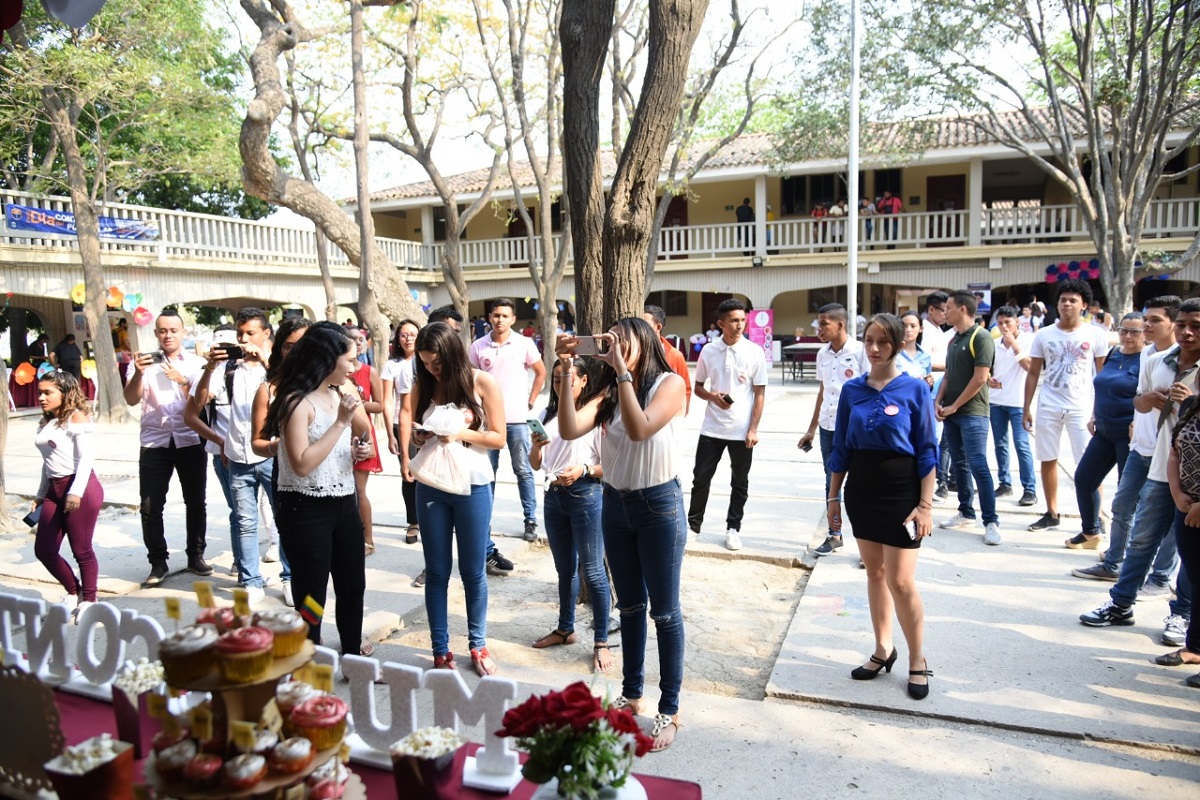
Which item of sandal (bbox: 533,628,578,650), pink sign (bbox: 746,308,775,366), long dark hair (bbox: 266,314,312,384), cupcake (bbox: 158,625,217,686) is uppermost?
pink sign (bbox: 746,308,775,366)

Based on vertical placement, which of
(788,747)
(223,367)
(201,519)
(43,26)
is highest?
(43,26)

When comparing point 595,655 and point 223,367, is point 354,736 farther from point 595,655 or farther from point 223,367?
point 223,367

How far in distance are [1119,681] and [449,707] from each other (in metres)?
3.24

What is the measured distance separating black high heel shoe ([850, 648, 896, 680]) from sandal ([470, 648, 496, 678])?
67.8 inches

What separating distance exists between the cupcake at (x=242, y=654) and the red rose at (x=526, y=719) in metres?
0.56

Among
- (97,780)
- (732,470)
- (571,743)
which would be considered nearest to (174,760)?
(97,780)

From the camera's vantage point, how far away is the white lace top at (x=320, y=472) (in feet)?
11.1

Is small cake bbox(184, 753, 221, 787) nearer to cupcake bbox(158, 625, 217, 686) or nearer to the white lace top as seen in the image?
cupcake bbox(158, 625, 217, 686)

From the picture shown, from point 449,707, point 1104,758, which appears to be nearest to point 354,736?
point 449,707

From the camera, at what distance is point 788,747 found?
10.5 feet

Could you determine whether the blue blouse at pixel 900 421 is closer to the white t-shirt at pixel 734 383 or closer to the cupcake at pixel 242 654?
the white t-shirt at pixel 734 383

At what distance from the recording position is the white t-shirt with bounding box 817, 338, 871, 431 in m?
5.88

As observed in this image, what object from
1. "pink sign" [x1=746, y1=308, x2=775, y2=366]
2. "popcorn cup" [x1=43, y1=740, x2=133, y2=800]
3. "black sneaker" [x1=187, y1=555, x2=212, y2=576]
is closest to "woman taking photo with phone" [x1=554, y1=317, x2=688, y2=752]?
"popcorn cup" [x1=43, y1=740, x2=133, y2=800]

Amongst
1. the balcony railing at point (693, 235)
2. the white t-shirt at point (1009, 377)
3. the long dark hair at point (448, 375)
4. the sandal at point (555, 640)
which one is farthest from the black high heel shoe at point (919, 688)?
the balcony railing at point (693, 235)
